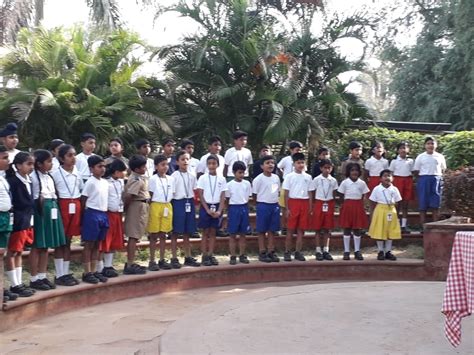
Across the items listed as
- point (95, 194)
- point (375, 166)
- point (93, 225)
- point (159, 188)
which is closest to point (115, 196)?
point (95, 194)

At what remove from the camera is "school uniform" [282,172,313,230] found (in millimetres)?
9500

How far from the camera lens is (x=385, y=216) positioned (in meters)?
9.69

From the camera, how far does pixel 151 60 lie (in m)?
12.7

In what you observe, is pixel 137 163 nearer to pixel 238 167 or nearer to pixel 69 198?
pixel 69 198

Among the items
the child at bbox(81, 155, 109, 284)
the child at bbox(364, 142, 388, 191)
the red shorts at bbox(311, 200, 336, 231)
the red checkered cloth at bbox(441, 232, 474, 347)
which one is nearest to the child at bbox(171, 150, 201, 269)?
the child at bbox(81, 155, 109, 284)

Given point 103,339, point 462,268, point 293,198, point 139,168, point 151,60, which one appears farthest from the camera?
point 151,60

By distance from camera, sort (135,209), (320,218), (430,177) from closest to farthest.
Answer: (135,209) < (320,218) < (430,177)

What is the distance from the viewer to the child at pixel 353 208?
9.80 metres

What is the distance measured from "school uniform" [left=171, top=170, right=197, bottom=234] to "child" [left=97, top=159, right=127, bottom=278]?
964 millimetres

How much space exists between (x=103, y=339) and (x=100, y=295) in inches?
62.2

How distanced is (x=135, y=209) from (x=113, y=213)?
383 millimetres

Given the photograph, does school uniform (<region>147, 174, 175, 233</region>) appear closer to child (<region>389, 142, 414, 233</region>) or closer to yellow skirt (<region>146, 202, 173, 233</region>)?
yellow skirt (<region>146, 202, 173, 233</region>)

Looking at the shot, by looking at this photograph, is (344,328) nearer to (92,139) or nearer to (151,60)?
(92,139)

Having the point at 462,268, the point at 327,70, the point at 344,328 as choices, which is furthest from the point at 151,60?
the point at 462,268
